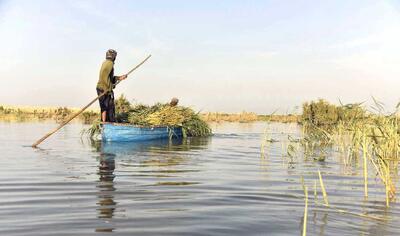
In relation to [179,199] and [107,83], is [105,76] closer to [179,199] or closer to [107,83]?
[107,83]

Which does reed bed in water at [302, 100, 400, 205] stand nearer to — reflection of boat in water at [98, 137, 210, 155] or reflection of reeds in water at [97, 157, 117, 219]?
reflection of reeds in water at [97, 157, 117, 219]

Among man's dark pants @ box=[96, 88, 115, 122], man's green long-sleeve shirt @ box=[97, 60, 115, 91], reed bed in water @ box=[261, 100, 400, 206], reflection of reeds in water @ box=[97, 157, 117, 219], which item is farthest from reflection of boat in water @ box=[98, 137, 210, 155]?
reed bed in water @ box=[261, 100, 400, 206]

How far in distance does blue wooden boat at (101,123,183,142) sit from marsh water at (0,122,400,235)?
17.0 ft

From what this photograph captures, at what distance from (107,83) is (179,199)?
9.94 m

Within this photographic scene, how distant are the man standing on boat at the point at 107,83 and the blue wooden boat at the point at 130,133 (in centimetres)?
56

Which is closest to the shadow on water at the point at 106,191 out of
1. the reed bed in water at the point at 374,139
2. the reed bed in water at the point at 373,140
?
the reed bed in water at the point at 373,140

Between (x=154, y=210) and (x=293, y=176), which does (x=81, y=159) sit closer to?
(x=293, y=176)

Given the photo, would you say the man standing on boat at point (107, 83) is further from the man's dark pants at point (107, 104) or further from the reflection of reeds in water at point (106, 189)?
the reflection of reeds in water at point (106, 189)

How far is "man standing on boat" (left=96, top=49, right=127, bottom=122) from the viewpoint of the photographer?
47.7 feet

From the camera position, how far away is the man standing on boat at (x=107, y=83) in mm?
14539

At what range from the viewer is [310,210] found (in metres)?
4.65

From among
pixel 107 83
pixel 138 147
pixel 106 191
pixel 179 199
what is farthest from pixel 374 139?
pixel 107 83

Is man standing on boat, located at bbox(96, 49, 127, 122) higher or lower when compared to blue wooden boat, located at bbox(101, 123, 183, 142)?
higher

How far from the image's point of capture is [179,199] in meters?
5.23
